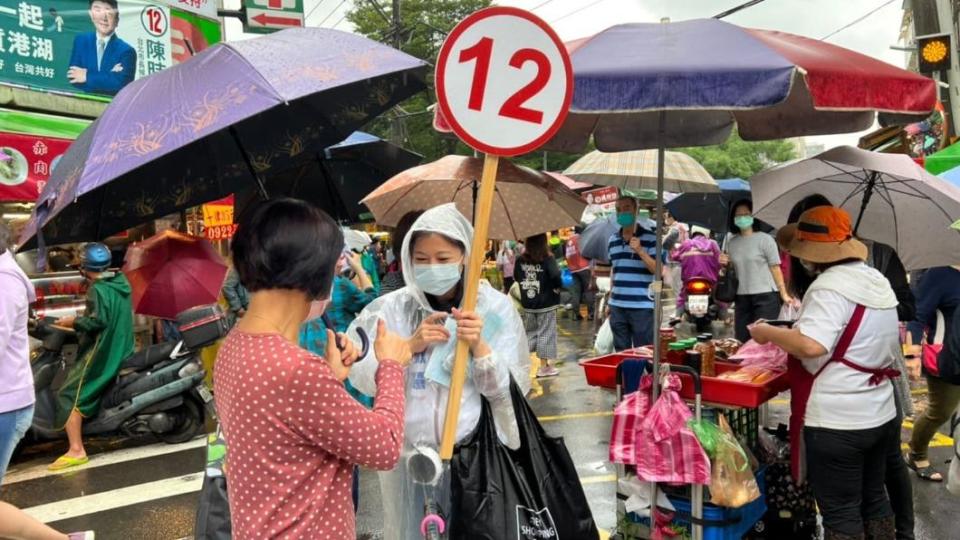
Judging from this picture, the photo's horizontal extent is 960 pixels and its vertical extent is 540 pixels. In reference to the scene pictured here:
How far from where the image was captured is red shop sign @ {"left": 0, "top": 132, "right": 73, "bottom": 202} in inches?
278

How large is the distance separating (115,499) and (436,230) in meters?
3.88

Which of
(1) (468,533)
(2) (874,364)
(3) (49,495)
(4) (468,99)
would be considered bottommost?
(3) (49,495)

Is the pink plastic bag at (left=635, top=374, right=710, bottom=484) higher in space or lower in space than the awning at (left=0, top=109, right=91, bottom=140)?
lower

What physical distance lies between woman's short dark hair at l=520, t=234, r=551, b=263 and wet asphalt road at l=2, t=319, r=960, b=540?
68.7 inches

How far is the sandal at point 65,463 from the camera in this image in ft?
19.1

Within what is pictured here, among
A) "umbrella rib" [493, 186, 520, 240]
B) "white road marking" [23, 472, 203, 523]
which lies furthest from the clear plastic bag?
"white road marking" [23, 472, 203, 523]

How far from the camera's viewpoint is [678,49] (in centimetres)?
250

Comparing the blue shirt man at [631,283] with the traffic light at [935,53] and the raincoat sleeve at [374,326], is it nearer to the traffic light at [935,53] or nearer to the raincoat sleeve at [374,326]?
the raincoat sleeve at [374,326]

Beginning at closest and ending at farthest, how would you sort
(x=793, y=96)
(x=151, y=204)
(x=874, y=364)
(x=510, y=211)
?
(x=151, y=204) < (x=874, y=364) < (x=793, y=96) < (x=510, y=211)

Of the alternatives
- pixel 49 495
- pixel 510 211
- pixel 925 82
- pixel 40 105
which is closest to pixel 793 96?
pixel 925 82

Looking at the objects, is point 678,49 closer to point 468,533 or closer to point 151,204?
point 468,533

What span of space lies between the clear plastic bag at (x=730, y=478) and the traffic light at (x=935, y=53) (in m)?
7.48

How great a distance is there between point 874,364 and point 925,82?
122 centimetres

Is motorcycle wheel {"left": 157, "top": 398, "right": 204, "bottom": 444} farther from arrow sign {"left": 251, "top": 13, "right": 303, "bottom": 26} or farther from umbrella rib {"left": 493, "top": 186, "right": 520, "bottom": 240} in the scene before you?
arrow sign {"left": 251, "top": 13, "right": 303, "bottom": 26}
